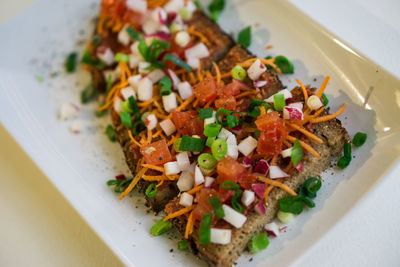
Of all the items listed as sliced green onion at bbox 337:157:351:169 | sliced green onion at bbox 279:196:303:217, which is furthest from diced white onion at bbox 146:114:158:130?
sliced green onion at bbox 337:157:351:169

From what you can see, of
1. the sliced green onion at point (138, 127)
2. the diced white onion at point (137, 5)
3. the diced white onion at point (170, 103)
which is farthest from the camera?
the diced white onion at point (137, 5)

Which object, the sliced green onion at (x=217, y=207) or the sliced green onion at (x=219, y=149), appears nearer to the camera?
the sliced green onion at (x=217, y=207)

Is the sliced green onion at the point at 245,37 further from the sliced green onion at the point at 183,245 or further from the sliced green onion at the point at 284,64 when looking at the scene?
the sliced green onion at the point at 183,245

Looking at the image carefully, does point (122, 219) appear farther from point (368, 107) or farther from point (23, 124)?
point (368, 107)

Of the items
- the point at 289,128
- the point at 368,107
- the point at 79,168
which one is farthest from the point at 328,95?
the point at 79,168

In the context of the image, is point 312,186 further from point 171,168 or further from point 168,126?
point 168,126

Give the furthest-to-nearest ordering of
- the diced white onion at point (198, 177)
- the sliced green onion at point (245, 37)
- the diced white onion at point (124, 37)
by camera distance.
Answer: the diced white onion at point (124, 37) < the sliced green onion at point (245, 37) < the diced white onion at point (198, 177)

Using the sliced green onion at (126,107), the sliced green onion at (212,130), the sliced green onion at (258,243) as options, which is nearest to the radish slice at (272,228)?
the sliced green onion at (258,243)
